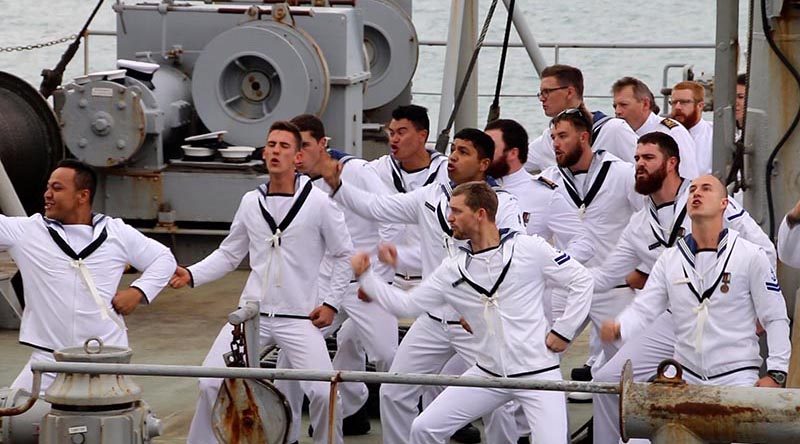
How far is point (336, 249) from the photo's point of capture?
8.20 meters

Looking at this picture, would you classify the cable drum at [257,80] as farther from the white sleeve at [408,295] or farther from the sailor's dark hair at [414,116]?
the white sleeve at [408,295]

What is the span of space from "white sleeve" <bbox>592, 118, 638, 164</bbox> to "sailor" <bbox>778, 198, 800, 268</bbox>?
10.2 feet

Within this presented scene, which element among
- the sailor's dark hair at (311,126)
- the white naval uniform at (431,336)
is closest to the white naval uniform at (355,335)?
the sailor's dark hair at (311,126)

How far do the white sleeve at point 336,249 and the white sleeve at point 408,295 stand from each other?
91cm

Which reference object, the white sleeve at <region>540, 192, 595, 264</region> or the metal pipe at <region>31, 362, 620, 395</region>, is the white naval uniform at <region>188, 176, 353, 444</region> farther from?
the metal pipe at <region>31, 362, 620, 395</region>

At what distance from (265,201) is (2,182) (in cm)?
339

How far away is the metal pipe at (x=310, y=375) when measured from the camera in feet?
17.4

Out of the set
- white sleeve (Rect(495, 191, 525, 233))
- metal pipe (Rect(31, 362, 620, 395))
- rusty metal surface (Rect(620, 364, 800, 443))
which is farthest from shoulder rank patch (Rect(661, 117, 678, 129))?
rusty metal surface (Rect(620, 364, 800, 443))

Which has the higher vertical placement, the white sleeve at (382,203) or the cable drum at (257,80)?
the cable drum at (257,80)

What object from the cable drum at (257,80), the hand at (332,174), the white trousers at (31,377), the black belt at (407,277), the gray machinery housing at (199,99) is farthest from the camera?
the cable drum at (257,80)

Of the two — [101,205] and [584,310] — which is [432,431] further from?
[101,205]

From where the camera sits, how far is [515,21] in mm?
13914

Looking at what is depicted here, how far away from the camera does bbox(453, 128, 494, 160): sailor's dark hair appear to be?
7.89 m

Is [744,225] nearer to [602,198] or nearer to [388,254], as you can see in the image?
[602,198]
